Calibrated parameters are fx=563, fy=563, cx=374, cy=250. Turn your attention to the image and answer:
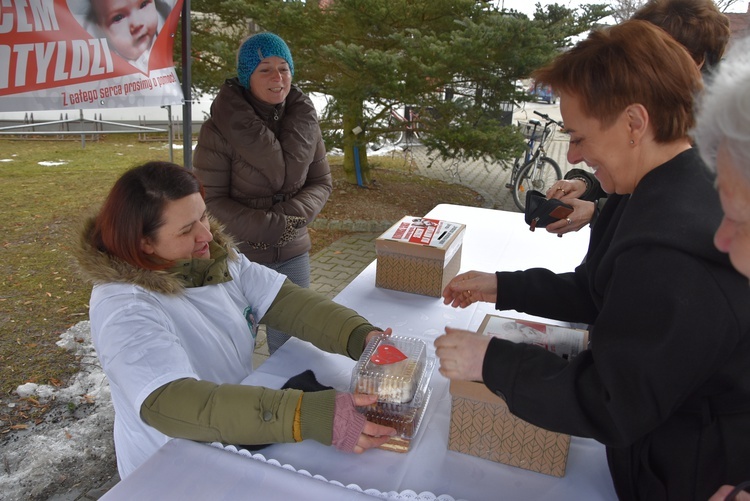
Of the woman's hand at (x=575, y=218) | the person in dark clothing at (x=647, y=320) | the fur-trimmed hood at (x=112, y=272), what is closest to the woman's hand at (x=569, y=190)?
the woman's hand at (x=575, y=218)

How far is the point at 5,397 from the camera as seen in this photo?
3102mm

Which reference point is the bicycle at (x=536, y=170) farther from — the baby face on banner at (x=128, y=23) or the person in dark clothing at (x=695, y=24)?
the person in dark clothing at (x=695, y=24)

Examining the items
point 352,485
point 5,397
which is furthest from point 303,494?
point 5,397

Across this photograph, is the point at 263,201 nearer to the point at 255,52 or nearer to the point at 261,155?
A: the point at 261,155

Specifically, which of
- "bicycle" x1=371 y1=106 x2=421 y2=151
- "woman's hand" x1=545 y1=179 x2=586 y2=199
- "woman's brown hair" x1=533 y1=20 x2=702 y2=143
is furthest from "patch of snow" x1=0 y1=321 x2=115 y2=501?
"bicycle" x1=371 y1=106 x2=421 y2=151

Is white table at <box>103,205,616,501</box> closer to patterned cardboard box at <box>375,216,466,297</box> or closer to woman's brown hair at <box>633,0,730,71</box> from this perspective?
patterned cardboard box at <box>375,216,466,297</box>

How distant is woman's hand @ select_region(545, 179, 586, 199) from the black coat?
141 cm

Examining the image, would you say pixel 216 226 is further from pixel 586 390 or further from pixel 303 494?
pixel 586 390

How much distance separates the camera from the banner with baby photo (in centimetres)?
245

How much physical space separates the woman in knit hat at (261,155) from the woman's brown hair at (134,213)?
1066 mm

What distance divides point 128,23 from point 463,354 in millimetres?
2727

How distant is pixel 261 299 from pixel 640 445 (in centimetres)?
122

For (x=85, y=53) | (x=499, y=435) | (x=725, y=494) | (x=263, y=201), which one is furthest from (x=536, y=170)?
(x=725, y=494)

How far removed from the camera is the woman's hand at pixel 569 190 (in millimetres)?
2490
